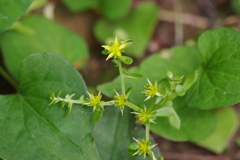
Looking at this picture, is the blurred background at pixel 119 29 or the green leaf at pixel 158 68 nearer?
the green leaf at pixel 158 68

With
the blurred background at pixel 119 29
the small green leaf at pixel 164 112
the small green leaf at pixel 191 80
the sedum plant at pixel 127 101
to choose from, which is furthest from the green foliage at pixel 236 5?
the small green leaf at pixel 164 112

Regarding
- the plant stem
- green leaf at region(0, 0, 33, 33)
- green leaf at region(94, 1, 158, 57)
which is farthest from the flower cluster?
the plant stem

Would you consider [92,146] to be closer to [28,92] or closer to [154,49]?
[28,92]

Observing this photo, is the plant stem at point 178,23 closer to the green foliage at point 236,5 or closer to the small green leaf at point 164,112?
the green foliage at point 236,5

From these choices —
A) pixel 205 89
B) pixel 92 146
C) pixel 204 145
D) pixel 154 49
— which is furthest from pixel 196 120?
pixel 154 49

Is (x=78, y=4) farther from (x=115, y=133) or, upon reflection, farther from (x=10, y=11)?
(x=115, y=133)

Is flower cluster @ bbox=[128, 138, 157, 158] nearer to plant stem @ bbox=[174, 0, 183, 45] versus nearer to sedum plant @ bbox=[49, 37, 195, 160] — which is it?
sedum plant @ bbox=[49, 37, 195, 160]
